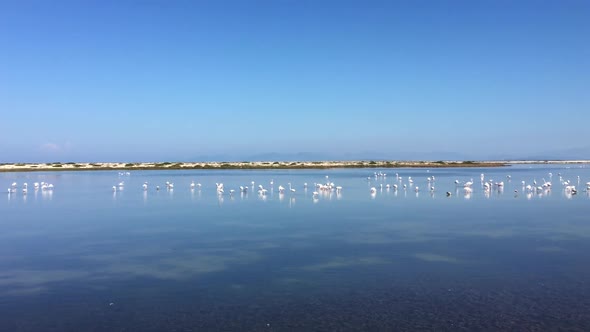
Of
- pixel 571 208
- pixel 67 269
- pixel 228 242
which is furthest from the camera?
pixel 571 208

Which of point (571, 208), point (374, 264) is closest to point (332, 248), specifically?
point (374, 264)

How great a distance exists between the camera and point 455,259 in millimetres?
13453

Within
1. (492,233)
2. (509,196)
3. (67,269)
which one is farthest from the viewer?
(509,196)

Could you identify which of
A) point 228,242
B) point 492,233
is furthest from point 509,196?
point 228,242

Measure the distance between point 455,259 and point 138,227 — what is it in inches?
463

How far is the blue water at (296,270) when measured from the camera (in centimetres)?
908

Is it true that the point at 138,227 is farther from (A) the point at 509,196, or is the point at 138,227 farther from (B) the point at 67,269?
(A) the point at 509,196

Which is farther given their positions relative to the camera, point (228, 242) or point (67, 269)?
point (228, 242)

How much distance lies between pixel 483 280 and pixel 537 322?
2574mm

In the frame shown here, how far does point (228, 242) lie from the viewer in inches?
637

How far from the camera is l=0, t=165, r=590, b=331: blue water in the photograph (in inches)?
357

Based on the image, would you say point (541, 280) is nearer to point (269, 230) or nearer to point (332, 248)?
point (332, 248)

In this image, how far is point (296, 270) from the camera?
12.4 m

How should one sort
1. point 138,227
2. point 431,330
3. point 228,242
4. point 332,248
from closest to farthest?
1. point 431,330
2. point 332,248
3. point 228,242
4. point 138,227
